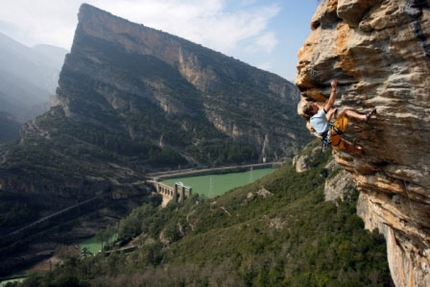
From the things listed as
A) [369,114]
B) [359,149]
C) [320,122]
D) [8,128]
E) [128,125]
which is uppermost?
[128,125]

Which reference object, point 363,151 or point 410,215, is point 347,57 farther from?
point 410,215

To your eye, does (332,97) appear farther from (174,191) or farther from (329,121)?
(174,191)

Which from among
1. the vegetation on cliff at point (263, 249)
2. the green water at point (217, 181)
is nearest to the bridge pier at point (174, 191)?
the green water at point (217, 181)

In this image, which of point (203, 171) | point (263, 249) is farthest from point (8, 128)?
point (263, 249)

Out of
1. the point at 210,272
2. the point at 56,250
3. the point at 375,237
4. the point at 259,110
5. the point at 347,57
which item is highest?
the point at 259,110

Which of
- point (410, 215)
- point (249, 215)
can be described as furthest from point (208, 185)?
point (410, 215)

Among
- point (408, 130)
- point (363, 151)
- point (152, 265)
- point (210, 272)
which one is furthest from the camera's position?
point (152, 265)

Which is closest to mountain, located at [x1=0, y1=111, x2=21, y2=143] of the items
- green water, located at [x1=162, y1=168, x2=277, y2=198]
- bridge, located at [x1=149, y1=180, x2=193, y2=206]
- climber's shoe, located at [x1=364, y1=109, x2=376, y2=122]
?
green water, located at [x1=162, y1=168, x2=277, y2=198]
